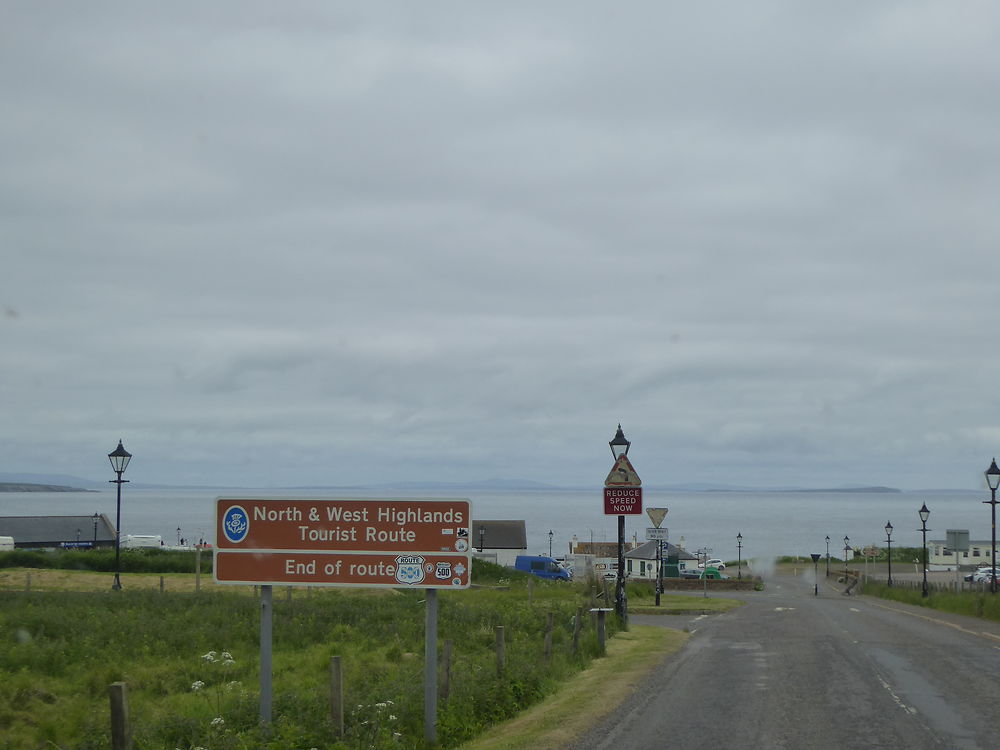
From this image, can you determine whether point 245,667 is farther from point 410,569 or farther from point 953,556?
point 953,556

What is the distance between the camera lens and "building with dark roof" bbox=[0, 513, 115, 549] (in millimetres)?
88250

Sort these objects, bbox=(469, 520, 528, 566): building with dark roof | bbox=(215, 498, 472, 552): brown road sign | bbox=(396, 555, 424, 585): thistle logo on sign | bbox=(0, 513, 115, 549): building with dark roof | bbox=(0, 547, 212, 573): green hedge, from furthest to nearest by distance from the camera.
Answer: bbox=(469, 520, 528, 566): building with dark roof, bbox=(0, 513, 115, 549): building with dark roof, bbox=(0, 547, 212, 573): green hedge, bbox=(215, 498, 472, 552): brown road sign, bbox=(396, 555, 424, 585): thistle logo on sign

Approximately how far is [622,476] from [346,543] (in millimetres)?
13248

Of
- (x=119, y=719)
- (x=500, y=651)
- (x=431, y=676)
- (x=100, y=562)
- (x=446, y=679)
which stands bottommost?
(x=100, y=562)

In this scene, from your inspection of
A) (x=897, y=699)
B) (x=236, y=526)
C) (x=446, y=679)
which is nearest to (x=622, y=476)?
(x=897, y=699)

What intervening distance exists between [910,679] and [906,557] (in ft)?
436

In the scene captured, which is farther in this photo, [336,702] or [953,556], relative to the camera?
[953,556]

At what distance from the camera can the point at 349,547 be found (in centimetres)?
1326

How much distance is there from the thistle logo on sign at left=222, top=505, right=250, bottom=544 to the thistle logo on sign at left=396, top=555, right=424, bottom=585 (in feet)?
6.94

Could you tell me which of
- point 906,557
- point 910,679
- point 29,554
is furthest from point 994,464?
point 906,557

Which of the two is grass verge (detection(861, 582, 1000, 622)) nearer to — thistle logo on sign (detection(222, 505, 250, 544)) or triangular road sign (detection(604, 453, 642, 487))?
triangular road sign (detection(604, 453, 642, 487))

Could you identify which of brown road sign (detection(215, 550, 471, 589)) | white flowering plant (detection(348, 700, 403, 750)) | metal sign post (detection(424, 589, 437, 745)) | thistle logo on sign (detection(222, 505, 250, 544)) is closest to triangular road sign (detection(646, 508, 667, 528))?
white flowering plant (detection(348, 700, 403, 750))

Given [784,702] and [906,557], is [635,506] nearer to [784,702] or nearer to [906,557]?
[784,702]

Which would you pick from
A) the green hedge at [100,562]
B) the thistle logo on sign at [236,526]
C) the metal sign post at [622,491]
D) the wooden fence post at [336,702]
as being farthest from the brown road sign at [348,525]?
the green hedge at [100,562]
